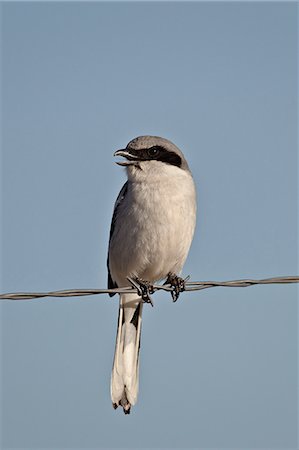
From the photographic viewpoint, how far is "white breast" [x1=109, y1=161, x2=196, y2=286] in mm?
6582

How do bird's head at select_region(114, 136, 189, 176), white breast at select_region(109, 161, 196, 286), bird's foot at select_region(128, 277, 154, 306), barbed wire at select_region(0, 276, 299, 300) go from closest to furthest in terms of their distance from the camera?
barbed wire at select_region(0, 276, 299, 300) → bird's foot at select_region(128, 277, 154, 306) → white breast at select_region(109, 161, 196, 286) → bird's head at select_region(114, 136, 189, 176)

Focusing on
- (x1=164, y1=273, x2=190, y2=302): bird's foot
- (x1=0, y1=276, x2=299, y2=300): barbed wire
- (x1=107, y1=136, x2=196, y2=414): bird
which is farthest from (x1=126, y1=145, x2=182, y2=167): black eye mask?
→ (x1=0, y1=276, x2=299, y2=300): barbed wire

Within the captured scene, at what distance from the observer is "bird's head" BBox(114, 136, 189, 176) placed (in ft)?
22.4

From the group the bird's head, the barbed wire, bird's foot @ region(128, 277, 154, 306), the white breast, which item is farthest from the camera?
the bird's head

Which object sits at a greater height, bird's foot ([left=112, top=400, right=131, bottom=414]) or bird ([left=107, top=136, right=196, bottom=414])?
bird ([left=107, top=136, right=196, bottom=414])

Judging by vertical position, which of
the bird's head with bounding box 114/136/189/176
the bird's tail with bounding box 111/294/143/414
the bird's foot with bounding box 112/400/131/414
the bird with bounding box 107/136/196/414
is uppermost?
the bird's head with bounding box 114/136/189/176

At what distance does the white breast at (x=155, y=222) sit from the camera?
21.6ft

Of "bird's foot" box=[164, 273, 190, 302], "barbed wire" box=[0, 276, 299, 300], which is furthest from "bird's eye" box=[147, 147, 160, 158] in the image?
"barbed wire" box=[0, 276, 299, 300]

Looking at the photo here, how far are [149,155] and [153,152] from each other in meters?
0.05

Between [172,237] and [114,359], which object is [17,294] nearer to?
[172,237]

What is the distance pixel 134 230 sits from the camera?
21.9 feet

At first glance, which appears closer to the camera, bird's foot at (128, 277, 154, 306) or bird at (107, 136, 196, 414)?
bird's foot at (128, 277, 154, 306)

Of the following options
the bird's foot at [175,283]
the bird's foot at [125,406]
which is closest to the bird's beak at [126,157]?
the bird's foot at [175,283]

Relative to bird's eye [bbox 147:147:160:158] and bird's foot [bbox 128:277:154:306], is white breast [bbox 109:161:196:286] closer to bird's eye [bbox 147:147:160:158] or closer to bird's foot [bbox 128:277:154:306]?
bird's eye [bbox 147:147:160:158]
